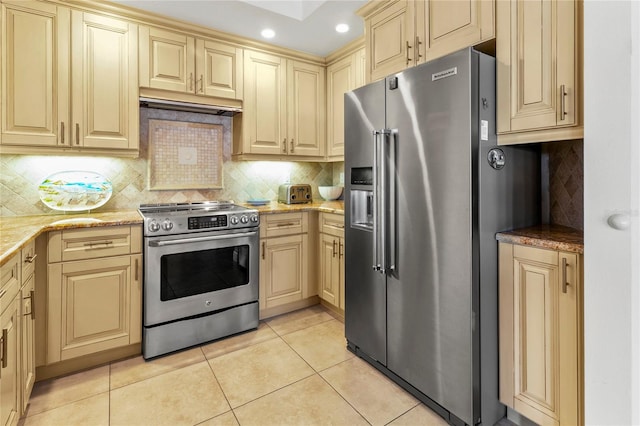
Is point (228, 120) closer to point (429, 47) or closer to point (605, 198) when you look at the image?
point (429, 47)

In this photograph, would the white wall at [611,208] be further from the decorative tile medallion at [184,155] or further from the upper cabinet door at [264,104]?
the decorative tile medallion at [184,155]

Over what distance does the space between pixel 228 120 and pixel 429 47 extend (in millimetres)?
1961

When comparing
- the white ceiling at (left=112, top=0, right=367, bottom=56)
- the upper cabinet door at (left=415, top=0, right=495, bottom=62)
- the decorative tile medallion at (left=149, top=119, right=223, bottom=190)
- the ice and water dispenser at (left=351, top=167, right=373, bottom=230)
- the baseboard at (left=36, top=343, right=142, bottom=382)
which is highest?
the white ceiling at (left=112, top=0, right=367, bottom=56)

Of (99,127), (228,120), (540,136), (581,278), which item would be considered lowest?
(581,278)

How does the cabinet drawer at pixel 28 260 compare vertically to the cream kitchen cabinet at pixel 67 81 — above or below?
below

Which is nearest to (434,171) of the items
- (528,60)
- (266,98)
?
(528,60)

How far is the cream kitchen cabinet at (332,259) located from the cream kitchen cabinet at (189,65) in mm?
1358

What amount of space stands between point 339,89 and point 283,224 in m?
1.43

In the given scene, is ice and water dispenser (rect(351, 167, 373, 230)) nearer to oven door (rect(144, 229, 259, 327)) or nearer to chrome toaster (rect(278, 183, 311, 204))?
oven door (rect(144, 229, 259, 327))

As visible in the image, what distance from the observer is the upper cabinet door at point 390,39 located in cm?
209

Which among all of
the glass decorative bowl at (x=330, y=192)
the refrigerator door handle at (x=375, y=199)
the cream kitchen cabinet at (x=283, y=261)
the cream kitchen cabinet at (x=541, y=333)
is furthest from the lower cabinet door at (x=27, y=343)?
the glass decorative bowl at (x=330, y=192)

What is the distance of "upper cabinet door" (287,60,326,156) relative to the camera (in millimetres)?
3293

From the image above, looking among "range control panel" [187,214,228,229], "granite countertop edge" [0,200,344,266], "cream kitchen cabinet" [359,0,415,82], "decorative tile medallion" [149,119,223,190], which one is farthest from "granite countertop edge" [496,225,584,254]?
"decorative tile medallion" [149,119,223,190]

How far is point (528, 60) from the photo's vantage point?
5.03ft
